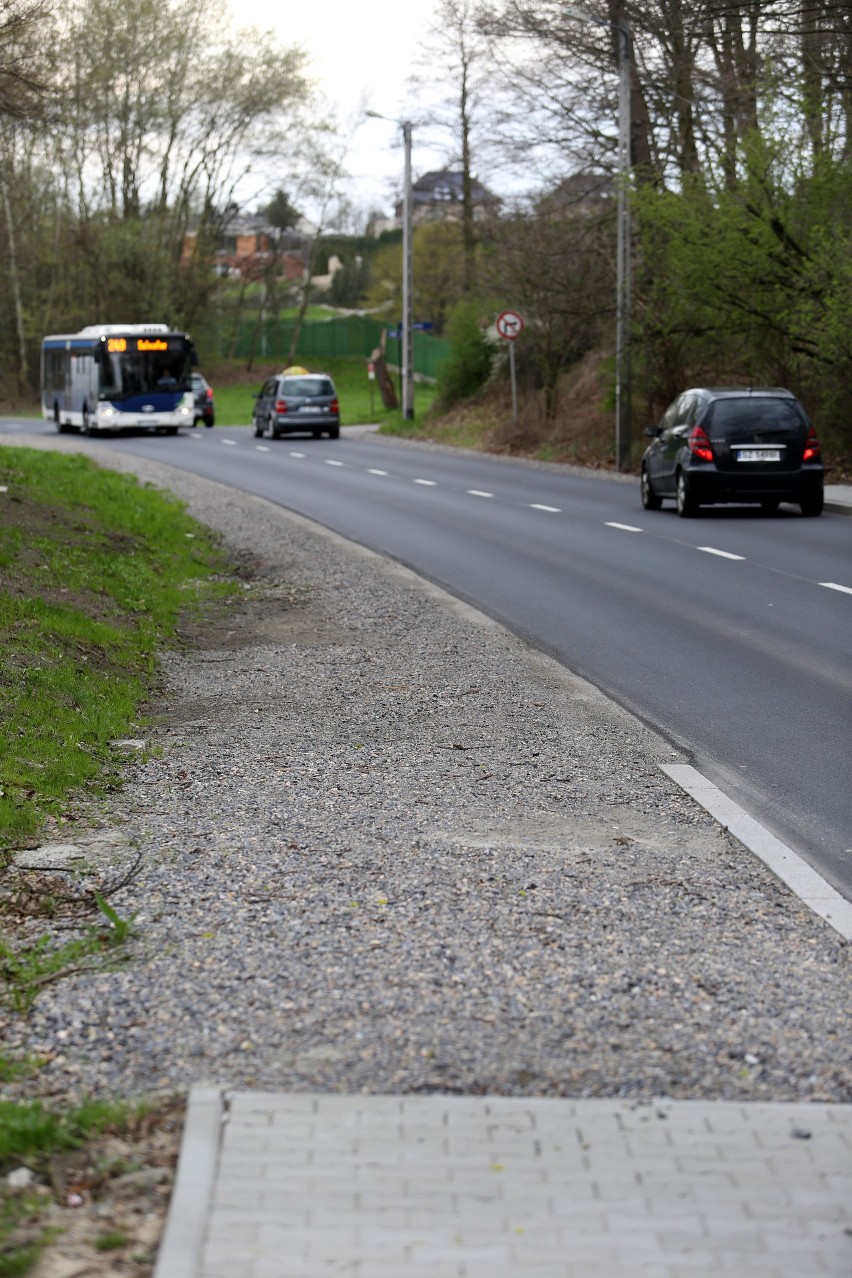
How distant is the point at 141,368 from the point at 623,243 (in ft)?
67.5

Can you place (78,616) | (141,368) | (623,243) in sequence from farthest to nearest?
(141,368), (623,243), (78,616)

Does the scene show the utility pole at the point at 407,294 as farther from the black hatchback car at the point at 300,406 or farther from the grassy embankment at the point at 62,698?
the grassy embankment at the point at 62,698

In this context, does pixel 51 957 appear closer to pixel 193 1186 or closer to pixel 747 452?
pixel 193 1186

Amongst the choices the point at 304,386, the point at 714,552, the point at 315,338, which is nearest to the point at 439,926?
the point at 714,552

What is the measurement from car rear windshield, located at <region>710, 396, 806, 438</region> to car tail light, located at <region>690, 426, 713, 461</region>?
170 mm

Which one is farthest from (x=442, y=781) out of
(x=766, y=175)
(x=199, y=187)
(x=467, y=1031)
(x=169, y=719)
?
(x=199, y=187)

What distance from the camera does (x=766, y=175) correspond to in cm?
→ 2995

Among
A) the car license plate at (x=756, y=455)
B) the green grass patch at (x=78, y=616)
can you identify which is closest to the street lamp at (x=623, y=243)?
the car license plate at (x=756, y=455)

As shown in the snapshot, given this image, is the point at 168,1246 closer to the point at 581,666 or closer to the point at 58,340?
the point at 581,666

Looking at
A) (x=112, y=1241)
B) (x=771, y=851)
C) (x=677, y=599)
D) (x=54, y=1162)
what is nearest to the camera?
(x=112, y=1241)

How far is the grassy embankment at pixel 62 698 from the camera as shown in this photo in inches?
156

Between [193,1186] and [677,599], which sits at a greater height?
[193,1186]

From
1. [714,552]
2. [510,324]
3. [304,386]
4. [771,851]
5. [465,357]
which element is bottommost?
[714,552]

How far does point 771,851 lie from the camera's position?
6.55 m
